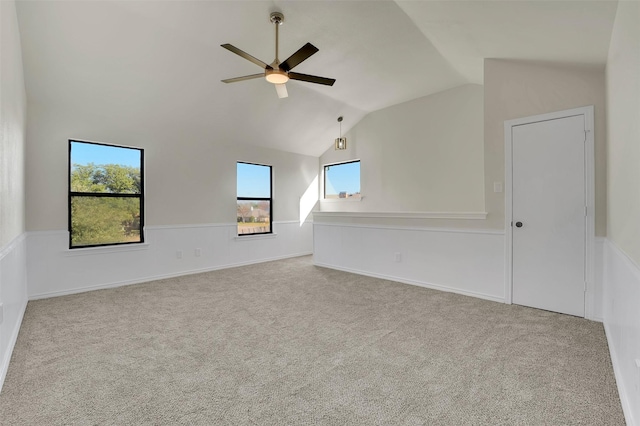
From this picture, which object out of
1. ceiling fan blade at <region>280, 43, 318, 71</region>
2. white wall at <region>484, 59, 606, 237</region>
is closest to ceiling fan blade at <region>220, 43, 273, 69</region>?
ceiling fan blade at <region>280, 43, 318, 71</region>

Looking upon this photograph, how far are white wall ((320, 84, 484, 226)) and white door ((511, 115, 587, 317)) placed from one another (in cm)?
166

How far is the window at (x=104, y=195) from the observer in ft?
13.7

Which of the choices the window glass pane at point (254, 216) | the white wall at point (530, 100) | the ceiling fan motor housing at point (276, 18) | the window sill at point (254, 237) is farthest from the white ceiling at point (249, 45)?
the window sill at point (254, 237)

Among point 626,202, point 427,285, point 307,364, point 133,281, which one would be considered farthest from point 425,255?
point 133,281

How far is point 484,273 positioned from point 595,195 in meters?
1.31

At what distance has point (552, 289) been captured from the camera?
3221 mm

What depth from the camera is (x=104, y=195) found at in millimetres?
4387

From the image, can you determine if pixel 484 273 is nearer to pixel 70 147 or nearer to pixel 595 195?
pixel 595 195

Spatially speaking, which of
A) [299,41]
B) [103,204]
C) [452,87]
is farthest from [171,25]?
[452,87]

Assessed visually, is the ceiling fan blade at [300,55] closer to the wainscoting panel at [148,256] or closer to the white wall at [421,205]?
the white wall at [421,205]

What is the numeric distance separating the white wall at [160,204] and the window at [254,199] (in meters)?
0.16

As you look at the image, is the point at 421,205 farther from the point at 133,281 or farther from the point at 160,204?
the point at 133,281

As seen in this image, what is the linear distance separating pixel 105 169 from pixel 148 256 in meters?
1.37

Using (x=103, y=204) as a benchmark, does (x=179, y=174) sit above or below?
above
